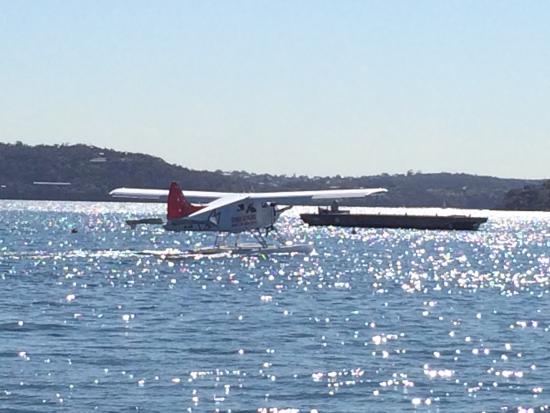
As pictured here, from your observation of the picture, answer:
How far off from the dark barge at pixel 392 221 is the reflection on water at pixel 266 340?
11122cm

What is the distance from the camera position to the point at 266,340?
3878cm

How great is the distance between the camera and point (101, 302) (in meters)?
51.5

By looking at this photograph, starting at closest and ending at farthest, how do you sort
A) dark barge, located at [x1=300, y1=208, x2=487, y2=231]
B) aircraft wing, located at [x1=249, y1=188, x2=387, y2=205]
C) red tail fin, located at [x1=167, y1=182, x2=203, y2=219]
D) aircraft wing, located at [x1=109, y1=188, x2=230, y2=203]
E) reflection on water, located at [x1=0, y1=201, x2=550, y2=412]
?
reflection on water, located at [x1=0, y1=201, x2=550, y2=412]
red tail fin, located at [x1=167, y1=182, x2=203, y2=219]
aircraft wing, located at [x1=249, y1=188, x2=387, y2=205]
aircraft wing, located at [x1=109, y1=188, x2=230, y2=203]
dark barge, located at [x1=300, y1=208, x2=487, y2=231]

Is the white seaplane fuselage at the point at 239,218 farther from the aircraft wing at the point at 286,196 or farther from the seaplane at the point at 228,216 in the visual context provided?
the aircraft wing at the point at 286,196

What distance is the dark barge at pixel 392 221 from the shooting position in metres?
186

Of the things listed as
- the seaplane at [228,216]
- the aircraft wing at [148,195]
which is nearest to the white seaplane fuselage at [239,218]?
the seaplane at [228,216]

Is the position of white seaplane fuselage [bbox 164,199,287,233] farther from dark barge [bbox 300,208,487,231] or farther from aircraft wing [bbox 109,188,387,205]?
dark barge [bbox 300,208,487,231]

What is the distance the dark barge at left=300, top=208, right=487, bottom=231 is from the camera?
186500 mm

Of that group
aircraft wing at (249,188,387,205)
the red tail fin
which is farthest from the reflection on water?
aircraft wing at (249,188,387,205)

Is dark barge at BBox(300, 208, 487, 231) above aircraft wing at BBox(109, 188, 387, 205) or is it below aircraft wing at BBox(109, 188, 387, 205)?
below

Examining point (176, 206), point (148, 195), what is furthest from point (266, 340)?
point (148, 195)

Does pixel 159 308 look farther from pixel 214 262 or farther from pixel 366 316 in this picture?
pixel 214 262

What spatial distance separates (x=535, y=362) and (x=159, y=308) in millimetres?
18433

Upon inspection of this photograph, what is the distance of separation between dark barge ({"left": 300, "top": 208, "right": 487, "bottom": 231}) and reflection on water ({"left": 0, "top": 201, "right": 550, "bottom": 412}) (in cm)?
11122
